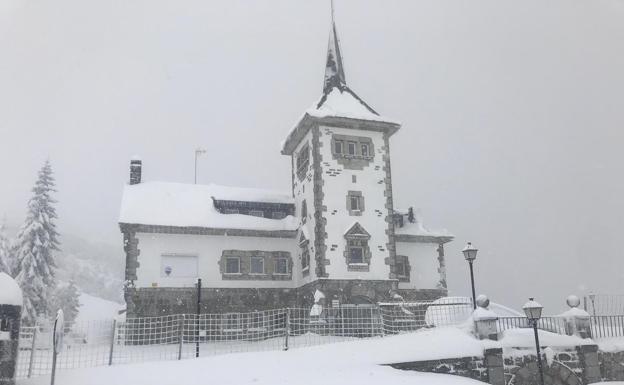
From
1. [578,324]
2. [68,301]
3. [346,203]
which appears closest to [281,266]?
[346,203]

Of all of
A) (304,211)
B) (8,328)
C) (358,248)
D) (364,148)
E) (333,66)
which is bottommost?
(8,328)

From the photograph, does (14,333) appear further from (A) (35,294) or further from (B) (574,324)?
(A) (35,294)

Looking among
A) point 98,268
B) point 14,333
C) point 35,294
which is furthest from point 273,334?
point 98,268

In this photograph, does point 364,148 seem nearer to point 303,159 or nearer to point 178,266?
point 303,159

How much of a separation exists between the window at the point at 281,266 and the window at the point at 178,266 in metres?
4.53

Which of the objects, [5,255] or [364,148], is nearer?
[364,148]

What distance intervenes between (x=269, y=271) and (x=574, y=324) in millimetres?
16663

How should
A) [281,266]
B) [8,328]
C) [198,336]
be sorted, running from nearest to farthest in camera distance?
[8,328] < [198,336] < [281,266]

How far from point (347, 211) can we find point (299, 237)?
361 cm

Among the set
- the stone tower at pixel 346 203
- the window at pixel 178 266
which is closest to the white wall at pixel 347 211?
the stone tower at pixel 346 203

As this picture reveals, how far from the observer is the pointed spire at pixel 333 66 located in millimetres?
35125

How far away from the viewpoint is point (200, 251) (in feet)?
98.5

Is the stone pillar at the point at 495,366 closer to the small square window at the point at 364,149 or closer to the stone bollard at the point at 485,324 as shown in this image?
the stone bollard at the point at 485,324

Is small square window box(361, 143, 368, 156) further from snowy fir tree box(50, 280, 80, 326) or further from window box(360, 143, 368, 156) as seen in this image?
snowy fir tree box(50, 280, 80, 326)
